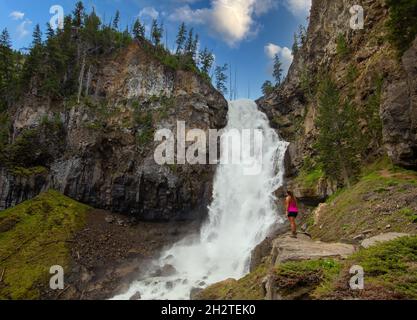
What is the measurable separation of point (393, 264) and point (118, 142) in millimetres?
44874

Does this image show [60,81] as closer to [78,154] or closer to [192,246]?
[78,154]

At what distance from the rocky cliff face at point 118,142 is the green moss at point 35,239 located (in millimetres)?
3776

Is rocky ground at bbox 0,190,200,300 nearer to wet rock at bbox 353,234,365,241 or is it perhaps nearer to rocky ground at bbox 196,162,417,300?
rocky ground at bbox 196,162,417,300

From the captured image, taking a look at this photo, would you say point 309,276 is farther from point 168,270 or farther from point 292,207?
point 168,270

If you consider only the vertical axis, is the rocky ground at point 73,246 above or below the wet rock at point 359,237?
below

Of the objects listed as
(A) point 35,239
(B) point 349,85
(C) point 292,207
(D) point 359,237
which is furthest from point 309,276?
(A) point 35,239

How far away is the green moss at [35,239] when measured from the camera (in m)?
29.7

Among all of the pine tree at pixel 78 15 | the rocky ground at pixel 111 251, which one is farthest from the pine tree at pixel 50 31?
the rocky ground at pixel 111 251

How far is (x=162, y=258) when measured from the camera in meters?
35.8

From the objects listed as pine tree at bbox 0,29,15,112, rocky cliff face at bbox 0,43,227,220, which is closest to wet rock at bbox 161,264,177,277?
rocky cliff face at bbox 0,43,227,220

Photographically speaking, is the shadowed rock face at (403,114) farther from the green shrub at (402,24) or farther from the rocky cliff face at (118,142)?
the rocky cliff face at (118,142)

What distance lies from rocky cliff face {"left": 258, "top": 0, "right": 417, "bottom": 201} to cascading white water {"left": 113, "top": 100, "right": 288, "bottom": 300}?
3.31 metres

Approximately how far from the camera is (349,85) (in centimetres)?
3550

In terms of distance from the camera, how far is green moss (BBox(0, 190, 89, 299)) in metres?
29.7
